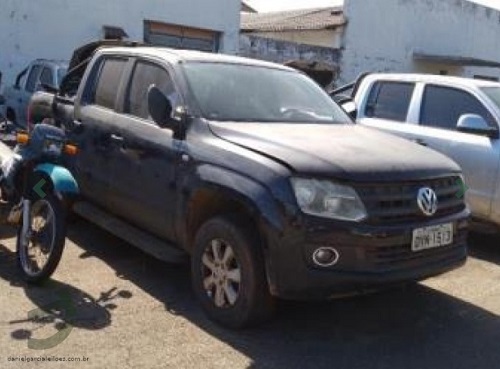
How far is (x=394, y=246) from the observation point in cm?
426

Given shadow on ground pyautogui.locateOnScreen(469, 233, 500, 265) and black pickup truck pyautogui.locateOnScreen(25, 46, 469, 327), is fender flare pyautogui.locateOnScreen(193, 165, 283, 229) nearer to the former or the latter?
black pickup truck pyautogui.locateOnScreen(25, 46, 469, 327)

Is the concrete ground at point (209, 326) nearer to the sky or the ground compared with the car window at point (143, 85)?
nearer to the ground

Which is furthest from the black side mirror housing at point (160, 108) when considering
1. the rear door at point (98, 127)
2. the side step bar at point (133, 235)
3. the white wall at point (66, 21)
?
the white wall at point (66, 21)

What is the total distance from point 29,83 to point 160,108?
831 cm

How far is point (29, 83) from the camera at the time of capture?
12477 millimetres

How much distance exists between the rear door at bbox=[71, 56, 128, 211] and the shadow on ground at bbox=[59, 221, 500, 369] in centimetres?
76

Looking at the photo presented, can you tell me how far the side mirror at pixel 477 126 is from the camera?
22.0 feet

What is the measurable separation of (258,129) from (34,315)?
1887 millimetres

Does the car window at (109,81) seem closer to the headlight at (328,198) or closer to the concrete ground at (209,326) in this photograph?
the concrete ground at (209,326)

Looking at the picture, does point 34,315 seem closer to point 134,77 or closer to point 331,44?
point 134,77

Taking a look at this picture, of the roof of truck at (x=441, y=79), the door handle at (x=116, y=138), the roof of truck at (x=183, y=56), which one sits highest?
the roof of truck at (x=183, y=56)

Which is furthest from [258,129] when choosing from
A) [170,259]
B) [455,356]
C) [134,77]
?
[455,356]

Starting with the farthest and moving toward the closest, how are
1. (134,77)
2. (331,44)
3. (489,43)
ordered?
(489,43) < (331,44) < (134,77)

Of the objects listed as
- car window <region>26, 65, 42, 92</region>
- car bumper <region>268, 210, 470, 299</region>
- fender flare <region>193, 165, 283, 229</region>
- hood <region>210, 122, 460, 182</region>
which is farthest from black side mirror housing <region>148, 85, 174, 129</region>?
car window <region>26, 65, 42, 92</region>
